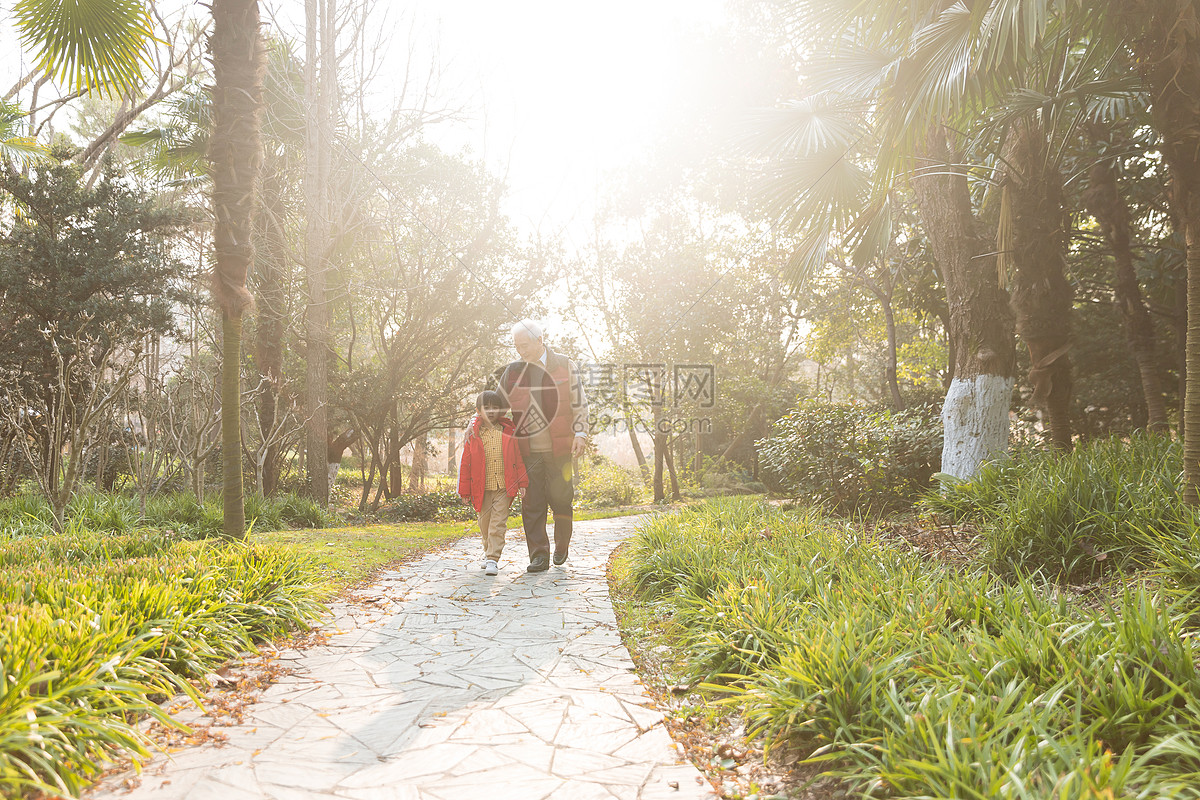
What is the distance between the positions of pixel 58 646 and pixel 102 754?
414 mm

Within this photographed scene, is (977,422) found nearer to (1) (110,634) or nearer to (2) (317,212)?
(1) (110,634)

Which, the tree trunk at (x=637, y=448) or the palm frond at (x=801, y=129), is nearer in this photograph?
the palm frond at (x=801, y=129)

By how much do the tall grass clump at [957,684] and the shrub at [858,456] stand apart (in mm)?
3793

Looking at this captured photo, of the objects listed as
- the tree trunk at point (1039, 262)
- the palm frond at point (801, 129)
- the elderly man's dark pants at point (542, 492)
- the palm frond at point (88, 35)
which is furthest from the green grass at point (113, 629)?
the tree trunk at point (1039, 262)

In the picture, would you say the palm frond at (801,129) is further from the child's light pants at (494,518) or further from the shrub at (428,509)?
the shrub at (428,509)

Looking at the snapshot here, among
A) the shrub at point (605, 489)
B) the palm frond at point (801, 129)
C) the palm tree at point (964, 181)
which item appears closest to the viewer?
the palm tree at point (964, 181)

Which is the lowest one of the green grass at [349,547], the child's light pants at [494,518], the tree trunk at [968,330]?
the green grass at [349,547]

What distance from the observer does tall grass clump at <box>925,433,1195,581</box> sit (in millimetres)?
3490

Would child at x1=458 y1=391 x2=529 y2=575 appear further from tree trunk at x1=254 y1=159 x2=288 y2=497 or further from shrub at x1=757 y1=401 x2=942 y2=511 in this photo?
tree trunk at x1=254 y1=159 x2=288 y2=497

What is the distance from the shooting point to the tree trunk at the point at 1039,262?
19.6ft

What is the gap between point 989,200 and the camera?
826cm

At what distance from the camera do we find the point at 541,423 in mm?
5074

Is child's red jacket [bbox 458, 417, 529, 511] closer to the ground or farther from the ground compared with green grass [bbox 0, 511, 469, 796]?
farther from the ground

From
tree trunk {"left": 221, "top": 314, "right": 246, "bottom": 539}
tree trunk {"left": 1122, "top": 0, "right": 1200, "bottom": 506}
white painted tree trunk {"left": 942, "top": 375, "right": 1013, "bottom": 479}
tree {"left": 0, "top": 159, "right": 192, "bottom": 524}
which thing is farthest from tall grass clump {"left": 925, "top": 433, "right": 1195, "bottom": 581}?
tree {"left": 0, "top": 159, "right": 192, "bottom": 524}
